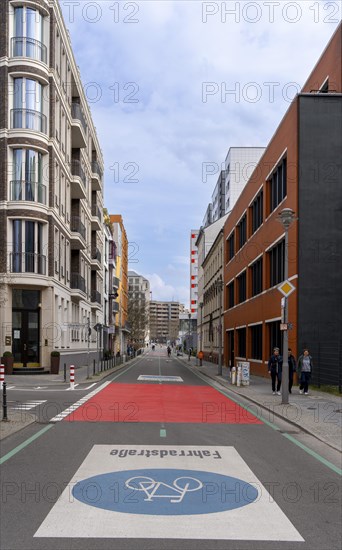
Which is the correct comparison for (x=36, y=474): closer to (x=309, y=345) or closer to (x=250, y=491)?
(x=250, y=491)

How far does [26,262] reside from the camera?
34219 mm

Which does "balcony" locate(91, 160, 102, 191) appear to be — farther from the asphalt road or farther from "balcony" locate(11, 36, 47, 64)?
the asphalt road

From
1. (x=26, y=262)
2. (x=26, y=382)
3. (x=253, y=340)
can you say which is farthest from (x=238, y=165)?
(x=26, y=382)

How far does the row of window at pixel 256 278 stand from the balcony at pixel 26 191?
44.0ft

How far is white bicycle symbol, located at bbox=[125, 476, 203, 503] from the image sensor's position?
7477 mm

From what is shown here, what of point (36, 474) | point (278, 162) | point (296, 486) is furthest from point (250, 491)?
point (278, 162)

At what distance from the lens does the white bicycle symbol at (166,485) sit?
7477 mm

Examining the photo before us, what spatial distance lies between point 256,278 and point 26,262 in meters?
14.7

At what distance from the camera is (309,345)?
26.9 m

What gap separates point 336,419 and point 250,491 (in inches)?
315

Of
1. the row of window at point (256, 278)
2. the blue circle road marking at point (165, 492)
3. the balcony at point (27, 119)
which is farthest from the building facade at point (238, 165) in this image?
the blue circle road marking at point (165, 492)

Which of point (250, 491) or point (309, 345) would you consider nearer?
point (250, 491)

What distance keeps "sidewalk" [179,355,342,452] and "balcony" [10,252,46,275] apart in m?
14.4

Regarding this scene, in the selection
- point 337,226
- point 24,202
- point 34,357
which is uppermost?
point 24,202
